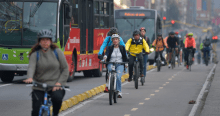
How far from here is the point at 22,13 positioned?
51.3 ft

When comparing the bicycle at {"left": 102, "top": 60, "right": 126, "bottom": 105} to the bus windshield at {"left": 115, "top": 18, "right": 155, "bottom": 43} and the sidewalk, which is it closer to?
the sidewalk

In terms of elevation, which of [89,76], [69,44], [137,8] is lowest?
[89,76]

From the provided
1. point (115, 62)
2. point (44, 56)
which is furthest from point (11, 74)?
point (44, 56)

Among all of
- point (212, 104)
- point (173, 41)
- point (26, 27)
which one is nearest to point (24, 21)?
point (26, 27)

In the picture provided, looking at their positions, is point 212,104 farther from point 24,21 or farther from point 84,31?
point 84,31

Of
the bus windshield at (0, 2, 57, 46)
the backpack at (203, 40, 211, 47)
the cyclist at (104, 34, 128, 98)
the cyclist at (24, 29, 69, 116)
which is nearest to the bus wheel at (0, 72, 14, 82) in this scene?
the bus windshield at (0, 2, 57, 46)

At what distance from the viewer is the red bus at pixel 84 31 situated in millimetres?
16062

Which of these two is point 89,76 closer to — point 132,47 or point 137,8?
point 132,47

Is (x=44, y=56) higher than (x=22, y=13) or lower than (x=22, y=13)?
lower

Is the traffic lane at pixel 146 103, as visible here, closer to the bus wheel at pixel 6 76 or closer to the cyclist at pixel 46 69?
the cyclist at pixel 46 69

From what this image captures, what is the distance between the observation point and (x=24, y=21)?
15602 mm

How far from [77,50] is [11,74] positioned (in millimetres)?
2211

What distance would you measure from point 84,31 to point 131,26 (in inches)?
462

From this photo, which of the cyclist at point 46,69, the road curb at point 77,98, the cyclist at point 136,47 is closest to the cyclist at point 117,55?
the road curb at point 77,98
